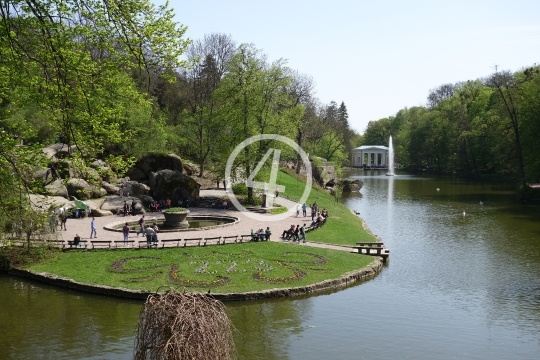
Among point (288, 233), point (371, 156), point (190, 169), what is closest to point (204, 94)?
point (190, 169)

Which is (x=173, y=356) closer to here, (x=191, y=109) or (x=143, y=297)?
(x=143, y=297)

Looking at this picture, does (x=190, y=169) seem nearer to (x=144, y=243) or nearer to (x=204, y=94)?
(x=204, y=94)

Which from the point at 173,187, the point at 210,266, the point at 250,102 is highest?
the point at 250,102

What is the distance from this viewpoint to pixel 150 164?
159ft

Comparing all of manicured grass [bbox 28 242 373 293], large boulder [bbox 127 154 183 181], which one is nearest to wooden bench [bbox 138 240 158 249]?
manicured grass [bbox 28 242 373 293]

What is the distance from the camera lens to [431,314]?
Answer: 2136 centimetres

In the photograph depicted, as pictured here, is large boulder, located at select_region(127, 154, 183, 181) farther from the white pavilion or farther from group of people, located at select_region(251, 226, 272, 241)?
the white pavilion

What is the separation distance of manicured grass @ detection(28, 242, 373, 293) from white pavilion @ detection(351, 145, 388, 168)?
117 m

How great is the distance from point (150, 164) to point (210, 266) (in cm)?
2423

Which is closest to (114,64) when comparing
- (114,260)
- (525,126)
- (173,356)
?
(173,356)

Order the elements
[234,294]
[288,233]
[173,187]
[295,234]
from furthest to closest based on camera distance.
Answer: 1. [173,187]
2. [288,233]
3. [295,234]
4. [234,294]

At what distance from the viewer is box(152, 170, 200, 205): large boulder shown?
143ft

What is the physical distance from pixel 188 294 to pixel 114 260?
55.6ft

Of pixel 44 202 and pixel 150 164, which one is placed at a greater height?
pixel 150 164
